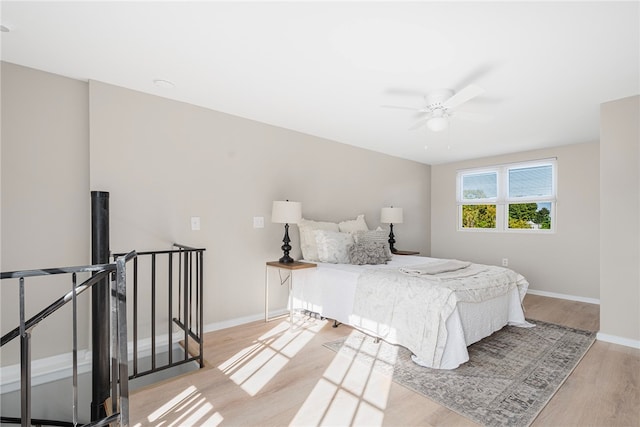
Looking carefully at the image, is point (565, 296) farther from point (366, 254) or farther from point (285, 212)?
point (285, 212)

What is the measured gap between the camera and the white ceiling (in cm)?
182

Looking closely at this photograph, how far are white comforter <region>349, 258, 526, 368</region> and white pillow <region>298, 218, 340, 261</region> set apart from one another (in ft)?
2.89

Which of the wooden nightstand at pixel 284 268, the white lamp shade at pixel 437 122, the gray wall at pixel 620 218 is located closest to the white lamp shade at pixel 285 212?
the wooden nightstand at pixel 284 268

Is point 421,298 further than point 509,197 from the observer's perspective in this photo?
No

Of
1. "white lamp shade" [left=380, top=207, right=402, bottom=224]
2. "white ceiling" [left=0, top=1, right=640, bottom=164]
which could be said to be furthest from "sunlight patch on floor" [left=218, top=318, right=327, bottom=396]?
"white ceiling" [left=0, top=1, right=640, bottom=164]

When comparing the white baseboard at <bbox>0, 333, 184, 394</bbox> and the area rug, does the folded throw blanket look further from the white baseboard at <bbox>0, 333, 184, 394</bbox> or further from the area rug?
the white baseboard at <bbox>0, 333, 184, 394</bbox>

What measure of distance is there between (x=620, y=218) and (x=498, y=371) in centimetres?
194

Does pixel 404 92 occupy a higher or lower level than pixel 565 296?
higher

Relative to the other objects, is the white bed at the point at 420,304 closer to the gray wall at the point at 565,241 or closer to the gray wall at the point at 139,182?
the gray wall at the point at 139,182

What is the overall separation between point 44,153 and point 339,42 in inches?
96.1

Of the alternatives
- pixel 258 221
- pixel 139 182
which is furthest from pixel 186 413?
pixel 258 221

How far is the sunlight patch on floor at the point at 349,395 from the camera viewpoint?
6.22ft

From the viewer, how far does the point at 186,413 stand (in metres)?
1.96

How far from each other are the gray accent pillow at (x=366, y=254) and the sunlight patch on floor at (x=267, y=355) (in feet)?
2.66
